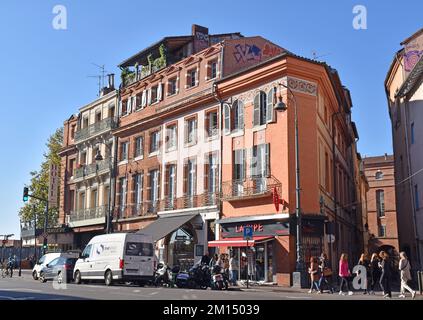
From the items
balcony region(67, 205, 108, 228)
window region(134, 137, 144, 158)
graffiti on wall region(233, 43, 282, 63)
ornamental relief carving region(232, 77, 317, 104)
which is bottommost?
balcony region(67, 205, 108, 228)

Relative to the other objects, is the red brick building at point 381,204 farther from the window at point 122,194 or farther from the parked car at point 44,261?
the parked car at point 44,261

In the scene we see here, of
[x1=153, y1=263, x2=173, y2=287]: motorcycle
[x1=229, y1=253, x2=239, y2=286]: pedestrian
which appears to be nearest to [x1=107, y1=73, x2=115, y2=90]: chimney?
[x1=229, y1=253, x2=239, y2=286]: pedestrian

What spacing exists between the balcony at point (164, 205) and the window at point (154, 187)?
0.79 ft

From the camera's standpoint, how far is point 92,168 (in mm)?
44031

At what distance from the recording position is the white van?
23.8m

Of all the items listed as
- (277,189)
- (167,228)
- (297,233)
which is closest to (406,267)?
(297,233)

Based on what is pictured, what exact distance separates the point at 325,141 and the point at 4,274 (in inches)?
962

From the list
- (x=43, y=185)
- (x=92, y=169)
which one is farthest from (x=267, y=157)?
(x=43, y=185)

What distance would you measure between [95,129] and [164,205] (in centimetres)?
1332

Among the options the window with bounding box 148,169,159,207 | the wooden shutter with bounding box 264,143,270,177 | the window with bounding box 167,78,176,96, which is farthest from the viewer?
the window with bounding box 167,78,176,96

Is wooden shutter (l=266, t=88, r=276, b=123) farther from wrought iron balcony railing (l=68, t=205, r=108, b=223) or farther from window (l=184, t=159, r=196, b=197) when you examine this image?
wrought iron balcony railing (l=68, t=205, r=108, b=223)

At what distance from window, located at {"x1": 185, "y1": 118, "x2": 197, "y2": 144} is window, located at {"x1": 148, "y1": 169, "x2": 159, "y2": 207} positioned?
3949 mm

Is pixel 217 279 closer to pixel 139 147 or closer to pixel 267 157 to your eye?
pixel 267 157

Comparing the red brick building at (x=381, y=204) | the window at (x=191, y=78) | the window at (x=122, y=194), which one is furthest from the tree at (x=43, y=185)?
the red brick building at (x=381, y=204)
